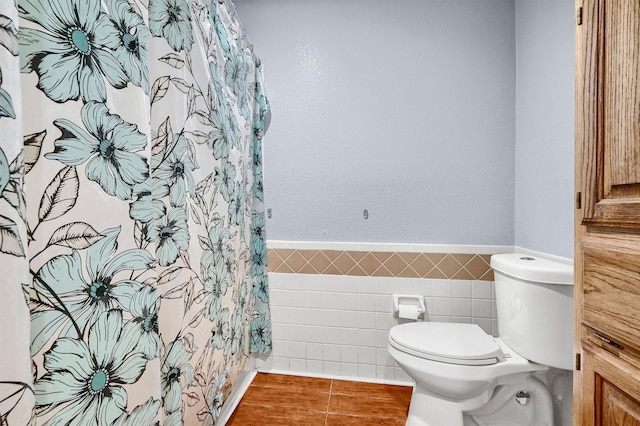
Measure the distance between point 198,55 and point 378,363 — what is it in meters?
1.71

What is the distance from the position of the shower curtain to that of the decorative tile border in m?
0.79

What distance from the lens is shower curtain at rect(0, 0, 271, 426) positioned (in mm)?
457

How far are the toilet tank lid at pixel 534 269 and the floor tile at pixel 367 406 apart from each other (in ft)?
2.71

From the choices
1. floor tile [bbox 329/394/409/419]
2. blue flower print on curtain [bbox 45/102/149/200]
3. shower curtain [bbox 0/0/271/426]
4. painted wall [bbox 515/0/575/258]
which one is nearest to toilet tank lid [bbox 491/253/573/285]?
painted wall [bbox 515/0/575/258]

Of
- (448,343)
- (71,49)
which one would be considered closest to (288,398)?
(448,343)

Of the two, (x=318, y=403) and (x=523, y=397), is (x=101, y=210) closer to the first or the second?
(x=318, y=403)

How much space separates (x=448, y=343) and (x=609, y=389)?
69 cm

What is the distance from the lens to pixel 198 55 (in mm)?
1062

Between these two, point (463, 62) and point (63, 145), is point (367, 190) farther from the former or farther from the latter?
point (63, 145)

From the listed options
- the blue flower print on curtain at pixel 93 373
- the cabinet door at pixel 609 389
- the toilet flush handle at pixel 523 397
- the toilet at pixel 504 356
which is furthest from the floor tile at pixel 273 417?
the cabinet door at pixel 609 389

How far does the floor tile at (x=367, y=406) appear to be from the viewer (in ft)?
4.98

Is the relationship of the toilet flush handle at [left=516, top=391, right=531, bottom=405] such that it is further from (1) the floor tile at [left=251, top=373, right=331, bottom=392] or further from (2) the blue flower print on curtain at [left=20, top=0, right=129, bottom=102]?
(2) the blue flower print on curtain at [left=20, top=0, right=129, bottom=102]

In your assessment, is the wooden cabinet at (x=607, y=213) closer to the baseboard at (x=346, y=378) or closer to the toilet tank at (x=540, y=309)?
the toilet tank at (x=540, y=309)

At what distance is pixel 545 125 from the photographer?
4.59ft
